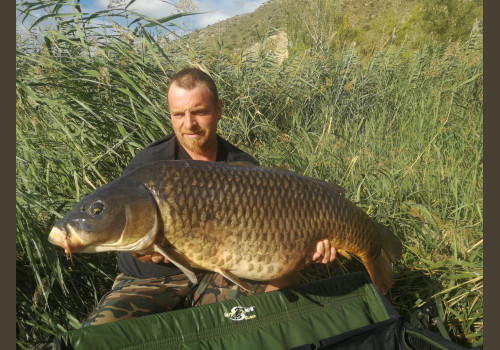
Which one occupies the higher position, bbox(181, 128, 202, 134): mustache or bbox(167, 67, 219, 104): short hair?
bbox(167, 67, 219, 104): short hair

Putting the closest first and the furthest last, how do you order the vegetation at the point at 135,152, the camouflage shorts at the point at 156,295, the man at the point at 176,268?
the camouflage shorts at the point at 156,295 < the man at the point at 176,268 < the vegetation at the point at 135,152

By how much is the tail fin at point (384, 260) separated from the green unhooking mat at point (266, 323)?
0.31ft

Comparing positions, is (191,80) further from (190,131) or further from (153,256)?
(153,256)

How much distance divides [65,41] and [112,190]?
1480 millimetres

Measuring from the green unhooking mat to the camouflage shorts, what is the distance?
0.15m

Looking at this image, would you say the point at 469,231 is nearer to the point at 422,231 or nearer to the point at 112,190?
the point at 422,231

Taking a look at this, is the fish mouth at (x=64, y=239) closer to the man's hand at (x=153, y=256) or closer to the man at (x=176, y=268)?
the man's hand at (x=153, y=256)

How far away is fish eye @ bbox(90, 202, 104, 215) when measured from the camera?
105cm

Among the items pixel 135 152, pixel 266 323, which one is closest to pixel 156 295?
pixel 266 323

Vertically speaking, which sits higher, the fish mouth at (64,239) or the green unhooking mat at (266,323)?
the fish mouth at (64,239)

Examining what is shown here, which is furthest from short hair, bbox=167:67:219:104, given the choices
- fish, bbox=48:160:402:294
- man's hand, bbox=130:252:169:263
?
man's hand, bbox=130:252:169:263

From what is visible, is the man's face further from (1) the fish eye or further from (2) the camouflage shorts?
(1) the fish eye

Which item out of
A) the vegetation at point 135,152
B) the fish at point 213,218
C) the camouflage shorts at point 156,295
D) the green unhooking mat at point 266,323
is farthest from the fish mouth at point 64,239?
the vegetation at point 135,152

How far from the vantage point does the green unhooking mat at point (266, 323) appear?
127 cm
